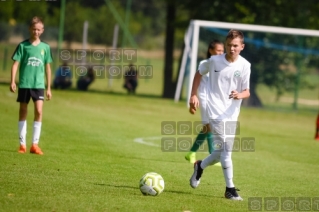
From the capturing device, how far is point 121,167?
10664 mm

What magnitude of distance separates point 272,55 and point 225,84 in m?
19.1

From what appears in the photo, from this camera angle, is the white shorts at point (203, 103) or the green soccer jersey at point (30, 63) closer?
the green soccer jersey at point (30, 63)

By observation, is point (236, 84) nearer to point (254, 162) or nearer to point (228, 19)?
point (254, 162)

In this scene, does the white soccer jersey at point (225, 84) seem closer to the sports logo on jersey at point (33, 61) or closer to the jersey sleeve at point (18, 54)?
the sports logo on jersey at point (33, 61)

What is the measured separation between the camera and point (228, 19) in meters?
30.9

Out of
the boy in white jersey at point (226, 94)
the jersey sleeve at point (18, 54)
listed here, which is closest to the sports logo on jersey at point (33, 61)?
the jersey sleeve at point (18, 54)

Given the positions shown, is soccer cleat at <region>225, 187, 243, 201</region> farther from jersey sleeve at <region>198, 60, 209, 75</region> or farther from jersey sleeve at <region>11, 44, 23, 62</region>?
jersey sleeve at <region>11, 44, 23, 62</region>

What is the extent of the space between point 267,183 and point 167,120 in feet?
34.9

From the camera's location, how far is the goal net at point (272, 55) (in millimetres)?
26539

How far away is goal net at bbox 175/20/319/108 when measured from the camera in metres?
26.5

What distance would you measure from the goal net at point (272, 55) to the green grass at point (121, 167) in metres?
5.74

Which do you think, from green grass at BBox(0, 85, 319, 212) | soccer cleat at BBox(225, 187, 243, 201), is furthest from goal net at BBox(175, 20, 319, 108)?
soccer cleat at BBox(225, 187, 243, 201)

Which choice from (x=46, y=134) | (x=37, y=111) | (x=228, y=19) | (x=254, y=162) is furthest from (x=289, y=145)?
(x=228, y=19)

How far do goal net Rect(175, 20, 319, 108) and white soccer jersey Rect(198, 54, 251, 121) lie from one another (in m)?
16.1
